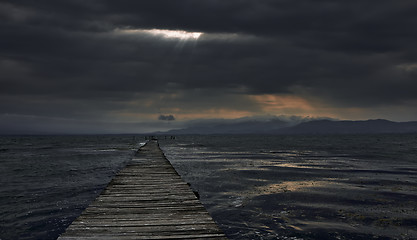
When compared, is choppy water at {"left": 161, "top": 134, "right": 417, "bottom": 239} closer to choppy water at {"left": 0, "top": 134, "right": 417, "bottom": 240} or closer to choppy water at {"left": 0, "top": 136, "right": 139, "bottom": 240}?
choppy water at {"left": 0, "top": 134, "right": 417, "bottom": 240}

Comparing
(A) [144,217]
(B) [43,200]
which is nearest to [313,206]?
(A) [144,217]

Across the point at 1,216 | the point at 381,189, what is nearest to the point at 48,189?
the point at 1,216

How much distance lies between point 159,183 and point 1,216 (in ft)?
21.7

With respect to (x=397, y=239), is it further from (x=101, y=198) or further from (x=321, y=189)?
(x=101, y=198)

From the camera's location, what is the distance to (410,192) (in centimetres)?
1434

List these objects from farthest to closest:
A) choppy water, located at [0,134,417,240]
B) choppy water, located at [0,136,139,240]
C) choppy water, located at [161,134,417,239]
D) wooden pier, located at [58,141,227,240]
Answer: choppy water, located at [0,136,139,240] < choppy water, located at [0,134,417,240] < choppy water, located at [161,134,417,239] < wooden pier, located at [58,141,227,240]

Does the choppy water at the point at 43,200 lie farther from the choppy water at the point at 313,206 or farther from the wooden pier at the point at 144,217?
the choppy water at the point at 313,206

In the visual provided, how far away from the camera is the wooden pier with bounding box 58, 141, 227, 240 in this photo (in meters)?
5.17

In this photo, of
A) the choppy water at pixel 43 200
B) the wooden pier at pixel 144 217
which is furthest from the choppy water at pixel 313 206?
the choppy water at pixel 43 200

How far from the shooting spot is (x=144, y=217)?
628 cm

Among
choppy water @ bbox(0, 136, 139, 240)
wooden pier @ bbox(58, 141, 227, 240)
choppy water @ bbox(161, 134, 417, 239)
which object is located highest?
wooden pier @ bbox(58, 141, 227, 240)

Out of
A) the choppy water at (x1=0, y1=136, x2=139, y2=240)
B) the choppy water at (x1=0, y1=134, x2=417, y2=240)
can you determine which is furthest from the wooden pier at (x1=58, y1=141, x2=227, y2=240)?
the choppy water at (x1=0, y1=136, x2=139, y2=240)

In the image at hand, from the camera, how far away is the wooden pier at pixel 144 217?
5.17 m

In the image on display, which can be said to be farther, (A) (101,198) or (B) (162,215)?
(A) (101,198)
